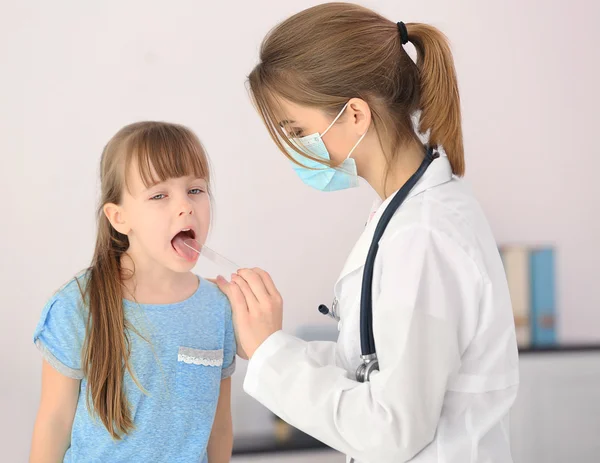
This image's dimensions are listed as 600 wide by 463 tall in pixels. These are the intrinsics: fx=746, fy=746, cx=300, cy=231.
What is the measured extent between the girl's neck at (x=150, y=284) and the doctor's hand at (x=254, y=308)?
327 mm

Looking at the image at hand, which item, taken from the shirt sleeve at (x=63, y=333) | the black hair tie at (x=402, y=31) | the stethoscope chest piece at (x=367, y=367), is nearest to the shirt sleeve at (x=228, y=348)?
the shirt sleeve at (x=63, y=333)

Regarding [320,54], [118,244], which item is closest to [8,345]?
[118,244]

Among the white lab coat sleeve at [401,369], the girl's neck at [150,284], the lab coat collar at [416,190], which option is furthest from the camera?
the girl's neck at [150,284]

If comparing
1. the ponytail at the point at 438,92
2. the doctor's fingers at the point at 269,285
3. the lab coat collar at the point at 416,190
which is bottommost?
the doctor's fingers at the point at 269,285

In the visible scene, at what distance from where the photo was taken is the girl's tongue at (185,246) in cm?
156

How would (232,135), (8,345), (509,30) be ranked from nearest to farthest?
(8,345) < (232,135) < (509,30)

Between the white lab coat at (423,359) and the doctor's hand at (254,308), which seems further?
the doctor's hand at (254,308)

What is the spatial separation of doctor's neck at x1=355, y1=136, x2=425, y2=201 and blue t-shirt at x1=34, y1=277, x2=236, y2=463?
1.77 feet

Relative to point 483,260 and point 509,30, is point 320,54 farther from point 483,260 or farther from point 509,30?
point 509,30

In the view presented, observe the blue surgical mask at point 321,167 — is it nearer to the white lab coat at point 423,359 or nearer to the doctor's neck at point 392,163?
the doctor's neck at point 392,163

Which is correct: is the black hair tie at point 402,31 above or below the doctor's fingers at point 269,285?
above

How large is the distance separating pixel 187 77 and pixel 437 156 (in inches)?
57.6

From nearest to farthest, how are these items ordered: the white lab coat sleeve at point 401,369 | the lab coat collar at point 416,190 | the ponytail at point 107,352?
the white lab coat sleeve at point 401,369
the lab coat collar at point 416,190
the ponytail at point 107,352

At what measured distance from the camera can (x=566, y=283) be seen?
3066mm
